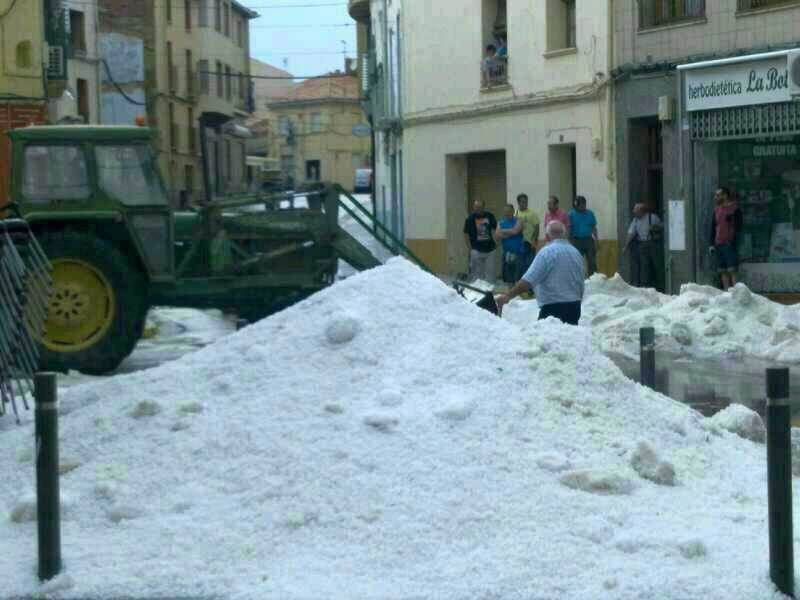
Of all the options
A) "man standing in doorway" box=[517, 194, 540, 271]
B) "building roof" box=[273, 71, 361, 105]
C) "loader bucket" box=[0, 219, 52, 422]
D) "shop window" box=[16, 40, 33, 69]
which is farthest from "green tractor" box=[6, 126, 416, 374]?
"building roof" box=[273, 71, 361, 105]

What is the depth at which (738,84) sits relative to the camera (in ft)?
77.5

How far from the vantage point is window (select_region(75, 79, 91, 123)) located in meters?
44.6

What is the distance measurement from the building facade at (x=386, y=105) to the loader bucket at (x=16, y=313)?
85.7 feet

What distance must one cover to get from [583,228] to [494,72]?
662cm

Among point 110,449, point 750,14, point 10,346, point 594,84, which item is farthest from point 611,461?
point 594,84

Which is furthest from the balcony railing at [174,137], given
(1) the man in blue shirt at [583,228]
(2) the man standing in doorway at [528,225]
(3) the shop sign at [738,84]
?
(3) the shop sign at [738,84]

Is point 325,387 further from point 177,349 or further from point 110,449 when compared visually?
point 177,349

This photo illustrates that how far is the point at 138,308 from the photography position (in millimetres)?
15305

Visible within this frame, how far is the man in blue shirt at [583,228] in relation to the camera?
86.5 ft

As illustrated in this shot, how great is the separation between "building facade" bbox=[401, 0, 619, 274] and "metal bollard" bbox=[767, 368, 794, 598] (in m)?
21.0

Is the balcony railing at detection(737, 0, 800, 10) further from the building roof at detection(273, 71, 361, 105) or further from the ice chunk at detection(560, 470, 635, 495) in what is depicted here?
the building roof at detection(273, 71, 361, 105)

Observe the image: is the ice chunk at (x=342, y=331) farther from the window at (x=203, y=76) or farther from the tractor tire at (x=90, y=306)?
the window at (x=203, y=76)

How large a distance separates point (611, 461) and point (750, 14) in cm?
1738

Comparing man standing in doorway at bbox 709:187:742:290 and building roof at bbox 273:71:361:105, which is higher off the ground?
building roof at bbox 273:71:361:105
